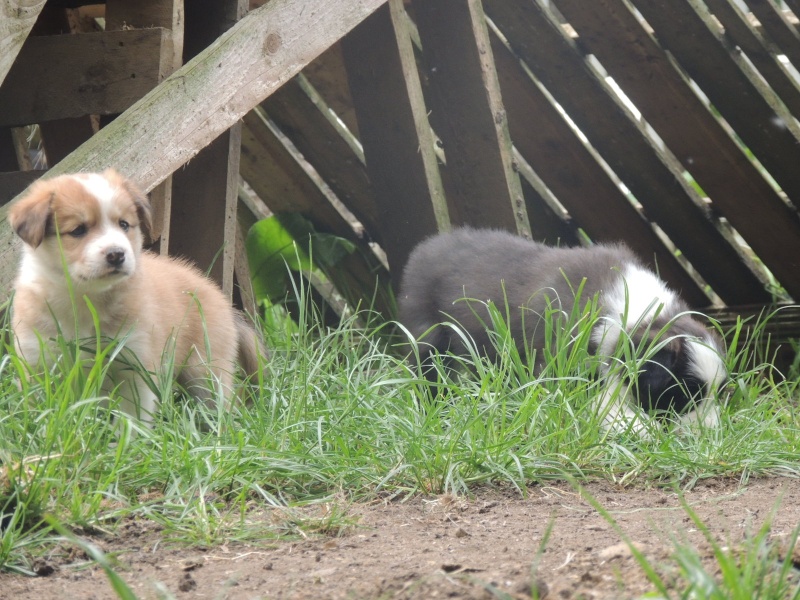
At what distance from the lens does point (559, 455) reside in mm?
3016

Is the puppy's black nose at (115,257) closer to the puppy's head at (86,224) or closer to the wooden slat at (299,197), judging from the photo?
the puppy's head at (86,224)

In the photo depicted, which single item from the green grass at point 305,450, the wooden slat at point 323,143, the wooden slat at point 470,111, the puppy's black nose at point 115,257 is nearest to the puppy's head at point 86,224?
the puppy's black nose at point 115,257

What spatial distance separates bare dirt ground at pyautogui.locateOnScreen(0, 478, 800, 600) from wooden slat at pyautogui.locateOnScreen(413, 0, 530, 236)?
107 inches

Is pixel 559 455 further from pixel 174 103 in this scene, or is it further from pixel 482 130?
pixel 482 130

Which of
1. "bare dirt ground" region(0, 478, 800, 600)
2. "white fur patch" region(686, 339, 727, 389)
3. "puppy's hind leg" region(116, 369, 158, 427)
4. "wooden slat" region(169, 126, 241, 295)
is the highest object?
"wooden slat" region(169, 126, 241, 295)

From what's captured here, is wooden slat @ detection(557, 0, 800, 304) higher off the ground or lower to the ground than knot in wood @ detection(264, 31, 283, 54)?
lower

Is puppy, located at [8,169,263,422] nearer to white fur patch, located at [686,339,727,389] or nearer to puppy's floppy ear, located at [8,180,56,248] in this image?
puppy's floppy ear, located at [8,180,56,248]

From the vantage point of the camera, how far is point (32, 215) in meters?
3.20

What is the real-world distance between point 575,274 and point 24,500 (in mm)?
2833

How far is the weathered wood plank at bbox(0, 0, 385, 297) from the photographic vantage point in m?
3.46

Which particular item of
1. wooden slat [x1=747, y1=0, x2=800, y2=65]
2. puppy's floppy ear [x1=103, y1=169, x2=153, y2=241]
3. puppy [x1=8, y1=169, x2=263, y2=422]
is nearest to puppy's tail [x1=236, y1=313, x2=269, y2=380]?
puppy [x1=8, y1=169, x2=263, y2=422]

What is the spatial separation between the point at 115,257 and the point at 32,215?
0.29 metres

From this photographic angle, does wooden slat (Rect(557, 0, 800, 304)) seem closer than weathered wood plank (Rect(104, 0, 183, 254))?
No

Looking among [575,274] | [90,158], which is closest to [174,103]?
[90,158]
